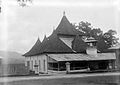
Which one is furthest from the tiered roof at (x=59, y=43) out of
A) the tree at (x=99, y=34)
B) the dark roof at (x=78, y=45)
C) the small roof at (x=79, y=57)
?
the tree at (x=99, y=34)

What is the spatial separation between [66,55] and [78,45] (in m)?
3.22

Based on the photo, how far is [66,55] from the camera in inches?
865

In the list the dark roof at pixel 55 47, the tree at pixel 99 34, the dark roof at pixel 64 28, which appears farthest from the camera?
the tree at pixel 99 34

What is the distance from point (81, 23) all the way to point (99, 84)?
25992 mm

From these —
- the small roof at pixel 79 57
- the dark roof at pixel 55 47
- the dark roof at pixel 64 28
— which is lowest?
the small roof at pixel 79 57

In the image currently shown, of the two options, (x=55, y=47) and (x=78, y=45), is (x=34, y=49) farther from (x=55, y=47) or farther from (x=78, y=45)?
(x=78, y=45)

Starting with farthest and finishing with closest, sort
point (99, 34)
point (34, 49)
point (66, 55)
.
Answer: point (99, 34), point (34, 49), point (66, 55)

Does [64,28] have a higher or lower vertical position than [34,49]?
higher

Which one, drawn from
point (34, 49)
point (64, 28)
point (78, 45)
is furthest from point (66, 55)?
point (34, 49)

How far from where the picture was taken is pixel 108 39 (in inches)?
1442

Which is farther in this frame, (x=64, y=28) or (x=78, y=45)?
(x=64, y=28)

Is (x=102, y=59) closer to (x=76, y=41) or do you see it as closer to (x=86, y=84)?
(x=76, y=41)

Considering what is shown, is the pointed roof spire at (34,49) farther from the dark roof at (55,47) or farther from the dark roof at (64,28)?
the dark roof at (64,28)

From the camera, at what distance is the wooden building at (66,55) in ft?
69.3
